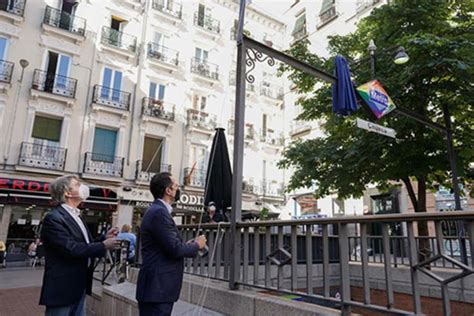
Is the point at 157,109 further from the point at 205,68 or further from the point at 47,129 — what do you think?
the point at 47,129

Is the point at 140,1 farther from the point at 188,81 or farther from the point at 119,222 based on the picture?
the point at 119,222

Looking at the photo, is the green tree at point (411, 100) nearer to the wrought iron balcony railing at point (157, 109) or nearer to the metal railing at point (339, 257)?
the metal railing at point (339, 257)

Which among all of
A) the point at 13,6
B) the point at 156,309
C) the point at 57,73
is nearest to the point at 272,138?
the point at 57,73

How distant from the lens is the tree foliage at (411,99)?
24.7 feet

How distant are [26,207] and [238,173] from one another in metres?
15.4

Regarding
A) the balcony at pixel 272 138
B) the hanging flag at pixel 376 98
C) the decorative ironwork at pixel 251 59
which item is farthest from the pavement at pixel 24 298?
the balcony at pixel 272 138

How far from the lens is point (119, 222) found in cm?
1750

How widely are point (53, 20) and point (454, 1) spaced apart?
17569mm

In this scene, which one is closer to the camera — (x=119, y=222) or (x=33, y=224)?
(x=33, y=224)

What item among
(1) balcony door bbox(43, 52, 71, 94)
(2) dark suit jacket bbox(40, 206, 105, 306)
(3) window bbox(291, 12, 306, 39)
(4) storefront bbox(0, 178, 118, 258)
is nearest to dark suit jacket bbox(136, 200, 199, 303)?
(2) dark suit jacket bbox(40, 206, 105, 306)

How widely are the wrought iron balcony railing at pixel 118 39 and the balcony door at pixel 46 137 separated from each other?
5.28m

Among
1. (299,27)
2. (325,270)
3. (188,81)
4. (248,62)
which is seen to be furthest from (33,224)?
(299,27)

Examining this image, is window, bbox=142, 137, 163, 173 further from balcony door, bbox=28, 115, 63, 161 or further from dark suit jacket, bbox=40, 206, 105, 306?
dark suit jacket, bbox=40, 206, 105, 306

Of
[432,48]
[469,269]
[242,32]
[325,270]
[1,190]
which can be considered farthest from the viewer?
[1,190]
